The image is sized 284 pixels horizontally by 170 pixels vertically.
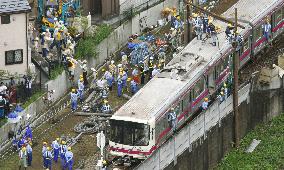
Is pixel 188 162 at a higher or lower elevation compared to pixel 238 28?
lower

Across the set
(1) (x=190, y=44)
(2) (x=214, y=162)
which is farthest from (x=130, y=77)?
(2) (x=214, y=162)

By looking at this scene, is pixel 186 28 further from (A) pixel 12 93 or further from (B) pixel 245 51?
(A) pixel 12 93

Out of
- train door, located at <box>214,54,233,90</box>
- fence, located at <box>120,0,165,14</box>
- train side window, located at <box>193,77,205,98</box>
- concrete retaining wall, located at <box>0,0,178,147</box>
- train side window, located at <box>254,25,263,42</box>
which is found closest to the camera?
train side window, located at <box>193,77,205,98</box>

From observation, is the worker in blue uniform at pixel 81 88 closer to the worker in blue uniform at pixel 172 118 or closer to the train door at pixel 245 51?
the worker in blue uniform at pixel 172 118

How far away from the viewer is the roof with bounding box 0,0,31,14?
63.5 meters

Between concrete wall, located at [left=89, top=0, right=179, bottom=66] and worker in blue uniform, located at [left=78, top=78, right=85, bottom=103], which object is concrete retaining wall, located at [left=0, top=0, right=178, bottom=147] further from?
worker in blue uniform, located at [left=78, top=78, right=85, bottom=103]

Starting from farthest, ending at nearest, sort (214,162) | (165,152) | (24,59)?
1. (24,59)
2. (214,162)
3. (165,152)

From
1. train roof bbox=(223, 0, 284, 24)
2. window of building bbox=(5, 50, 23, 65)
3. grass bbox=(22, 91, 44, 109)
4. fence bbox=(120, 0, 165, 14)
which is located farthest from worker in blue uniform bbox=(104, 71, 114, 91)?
fence bbox=(120, 0, 165, 14)

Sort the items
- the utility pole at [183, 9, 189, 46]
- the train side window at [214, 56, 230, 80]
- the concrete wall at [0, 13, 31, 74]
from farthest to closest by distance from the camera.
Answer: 1. the utility pole at [183, 9, 189, 46]
2. the concrete wall at [0, 13, 31, 74]
3. the train side window at [214, 56, 230, 80]

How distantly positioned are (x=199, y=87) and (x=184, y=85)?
1.86m

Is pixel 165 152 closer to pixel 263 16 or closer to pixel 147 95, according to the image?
pixel 147 95

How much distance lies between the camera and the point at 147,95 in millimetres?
57906

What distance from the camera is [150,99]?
2263 inches

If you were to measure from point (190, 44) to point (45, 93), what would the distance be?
8.44m
